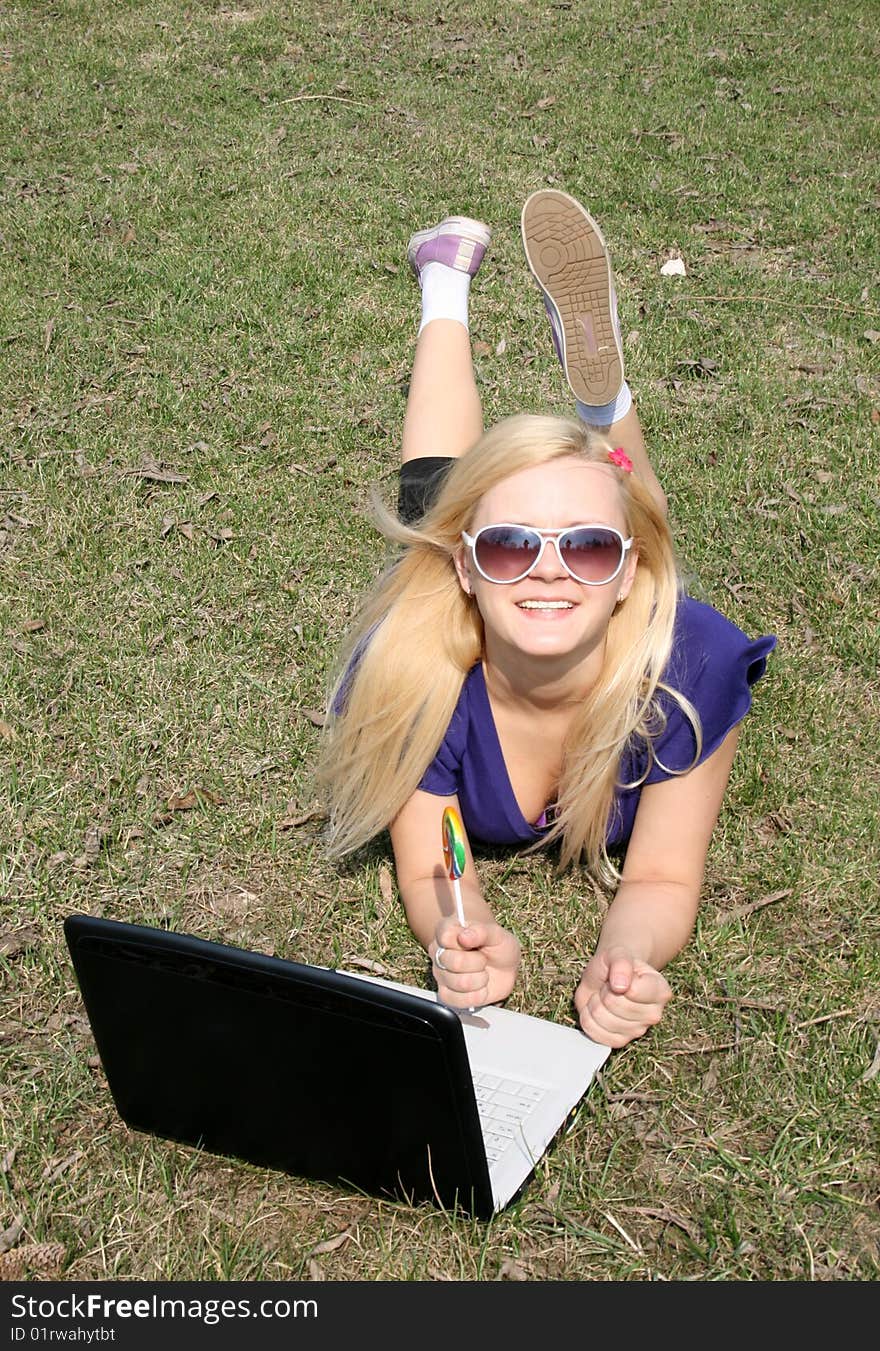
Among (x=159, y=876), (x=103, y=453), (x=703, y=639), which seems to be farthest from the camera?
(x=103, y=453)

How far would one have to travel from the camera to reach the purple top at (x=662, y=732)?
120 inches

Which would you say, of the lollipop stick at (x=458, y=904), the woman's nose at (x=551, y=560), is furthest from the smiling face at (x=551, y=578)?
the lollipop stick at (x=458, y=904)

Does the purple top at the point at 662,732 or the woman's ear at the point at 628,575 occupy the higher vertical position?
the woman's ear at the point at 628,575

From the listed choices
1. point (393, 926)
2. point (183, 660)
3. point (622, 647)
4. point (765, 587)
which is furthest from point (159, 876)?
point (765, 587)

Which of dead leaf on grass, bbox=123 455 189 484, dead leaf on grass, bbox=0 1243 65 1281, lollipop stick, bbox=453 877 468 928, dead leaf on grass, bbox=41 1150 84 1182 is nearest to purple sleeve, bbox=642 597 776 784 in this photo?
lollipop stick, bbox=453 877 468 928

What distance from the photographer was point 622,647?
121 inches

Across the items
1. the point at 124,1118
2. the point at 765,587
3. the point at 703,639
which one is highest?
the point at 703,639

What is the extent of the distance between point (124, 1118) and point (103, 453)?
3296 mm

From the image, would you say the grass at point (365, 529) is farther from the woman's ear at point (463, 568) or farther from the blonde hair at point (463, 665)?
the woman's ear at point (463, 568)

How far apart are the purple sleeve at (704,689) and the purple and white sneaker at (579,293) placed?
1.39 m

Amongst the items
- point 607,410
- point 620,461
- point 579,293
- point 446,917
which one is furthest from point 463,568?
point 579,293

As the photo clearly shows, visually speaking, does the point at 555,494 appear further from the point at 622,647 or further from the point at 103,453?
the point at 103,453

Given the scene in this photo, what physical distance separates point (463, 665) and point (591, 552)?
0.51 meters

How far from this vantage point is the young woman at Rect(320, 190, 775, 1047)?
2.86 metres
